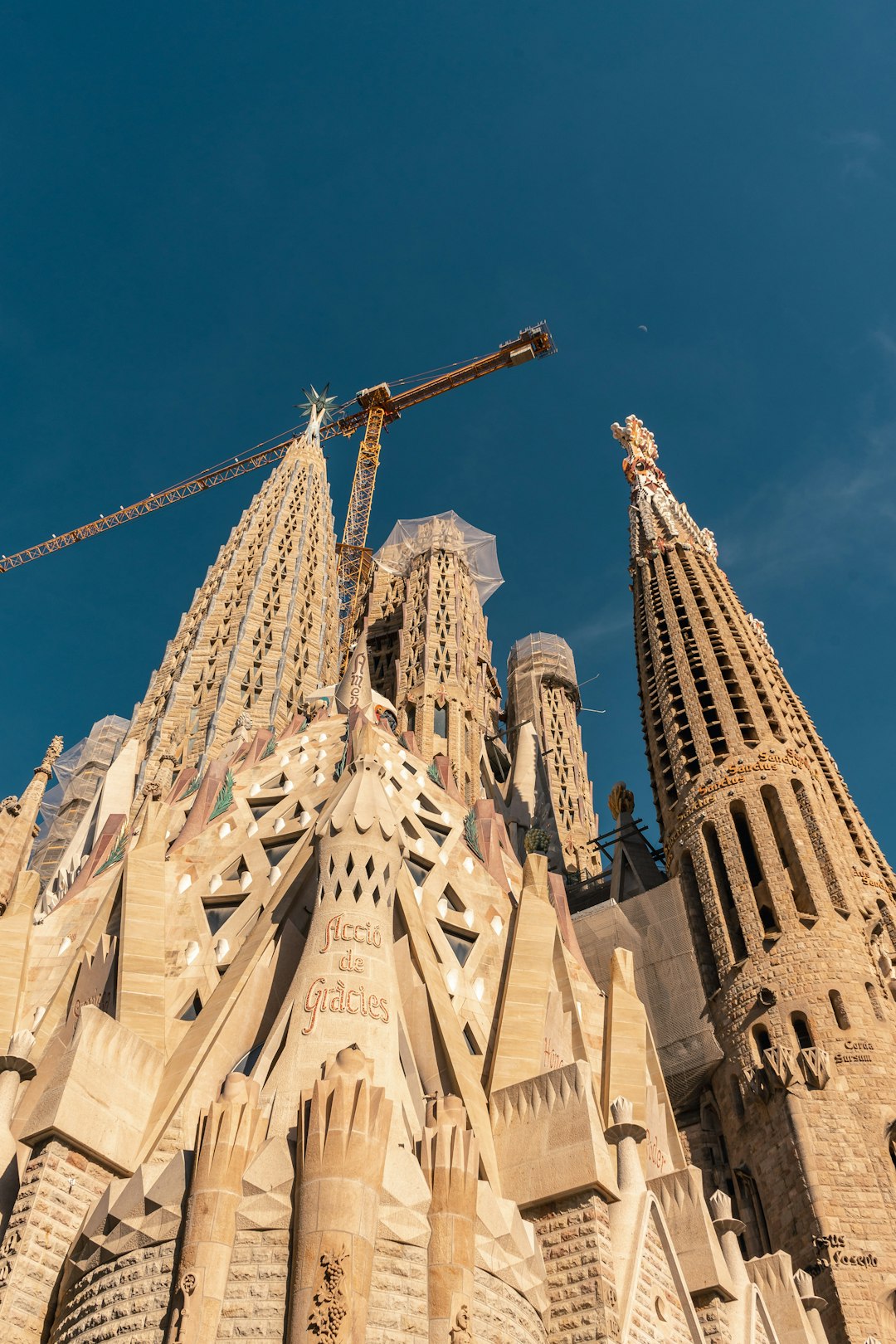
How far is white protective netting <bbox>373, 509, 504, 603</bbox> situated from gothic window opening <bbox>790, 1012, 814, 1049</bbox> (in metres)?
25.4

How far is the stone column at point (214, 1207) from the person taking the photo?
10805mm

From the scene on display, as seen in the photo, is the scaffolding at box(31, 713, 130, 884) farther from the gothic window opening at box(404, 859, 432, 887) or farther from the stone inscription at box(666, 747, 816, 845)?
the gothic window opening at box(404, 859, 432, 887)

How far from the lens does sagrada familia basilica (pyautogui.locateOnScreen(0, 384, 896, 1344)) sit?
37.9 feet

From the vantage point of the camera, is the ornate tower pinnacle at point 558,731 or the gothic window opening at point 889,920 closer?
the gothic window opening at point 889,920

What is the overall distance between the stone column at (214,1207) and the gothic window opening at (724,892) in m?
14.8

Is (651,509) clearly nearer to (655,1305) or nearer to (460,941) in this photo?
(460,941)

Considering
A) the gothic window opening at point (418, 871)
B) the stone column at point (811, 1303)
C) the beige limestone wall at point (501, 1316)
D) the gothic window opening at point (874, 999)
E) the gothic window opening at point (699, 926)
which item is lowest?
the beige limestone wall at point (501, 1316)

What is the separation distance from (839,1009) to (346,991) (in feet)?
41.6

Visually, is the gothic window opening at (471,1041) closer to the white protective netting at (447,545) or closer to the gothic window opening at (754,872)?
the gothic window opening at (754,872)

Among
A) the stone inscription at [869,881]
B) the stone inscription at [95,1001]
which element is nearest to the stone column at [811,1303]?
the stone inscription at [95,1001]

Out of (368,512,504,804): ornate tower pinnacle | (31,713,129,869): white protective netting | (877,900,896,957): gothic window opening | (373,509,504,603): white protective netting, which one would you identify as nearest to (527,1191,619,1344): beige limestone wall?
(877,900,896,957): gothic window opening

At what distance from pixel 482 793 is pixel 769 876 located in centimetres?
1115

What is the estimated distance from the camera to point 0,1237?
12.8 metres

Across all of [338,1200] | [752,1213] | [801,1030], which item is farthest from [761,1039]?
[338,1200]
